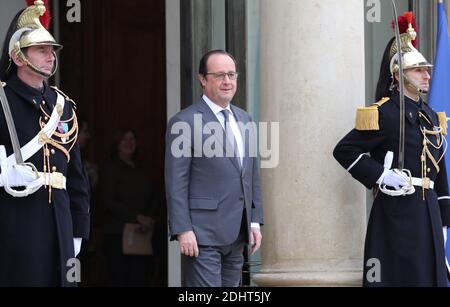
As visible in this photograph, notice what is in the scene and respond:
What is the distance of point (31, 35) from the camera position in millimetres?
8672

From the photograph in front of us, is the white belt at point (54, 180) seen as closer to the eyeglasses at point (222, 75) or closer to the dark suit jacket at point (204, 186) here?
the dark suit jacket at point (204, 186)

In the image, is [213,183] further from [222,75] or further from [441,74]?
[441,74]

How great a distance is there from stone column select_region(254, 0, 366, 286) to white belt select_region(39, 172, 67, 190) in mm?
1757

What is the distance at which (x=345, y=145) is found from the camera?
9695mm

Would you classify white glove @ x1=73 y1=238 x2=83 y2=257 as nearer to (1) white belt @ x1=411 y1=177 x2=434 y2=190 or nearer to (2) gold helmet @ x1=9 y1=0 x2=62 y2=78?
(2) gold helmet @ x1=9 y1=0 x2=62 y2=78

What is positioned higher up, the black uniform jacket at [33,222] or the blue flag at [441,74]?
the blue flag at [441,74]

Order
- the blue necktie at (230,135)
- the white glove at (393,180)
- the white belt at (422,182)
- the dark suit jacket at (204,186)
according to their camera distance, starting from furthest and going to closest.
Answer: the white belt at (422,182)
the white glove at (393,180)
the blue necktie at (230,135)
the dark suit jacket at (204,186)

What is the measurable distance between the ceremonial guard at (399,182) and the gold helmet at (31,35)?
6.76 feet

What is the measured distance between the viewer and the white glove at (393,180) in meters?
9.63

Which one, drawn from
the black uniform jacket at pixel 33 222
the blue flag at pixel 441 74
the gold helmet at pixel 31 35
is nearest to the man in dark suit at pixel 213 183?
the black uniform jacket at pixel 33 222

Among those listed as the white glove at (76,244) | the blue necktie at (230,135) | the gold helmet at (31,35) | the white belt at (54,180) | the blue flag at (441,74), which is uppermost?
the gold helmet at (31,35)

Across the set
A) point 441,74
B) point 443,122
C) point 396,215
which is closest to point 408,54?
point 443,122

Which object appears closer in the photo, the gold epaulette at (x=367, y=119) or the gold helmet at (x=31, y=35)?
the gold helmet at (x=31, y=35)
